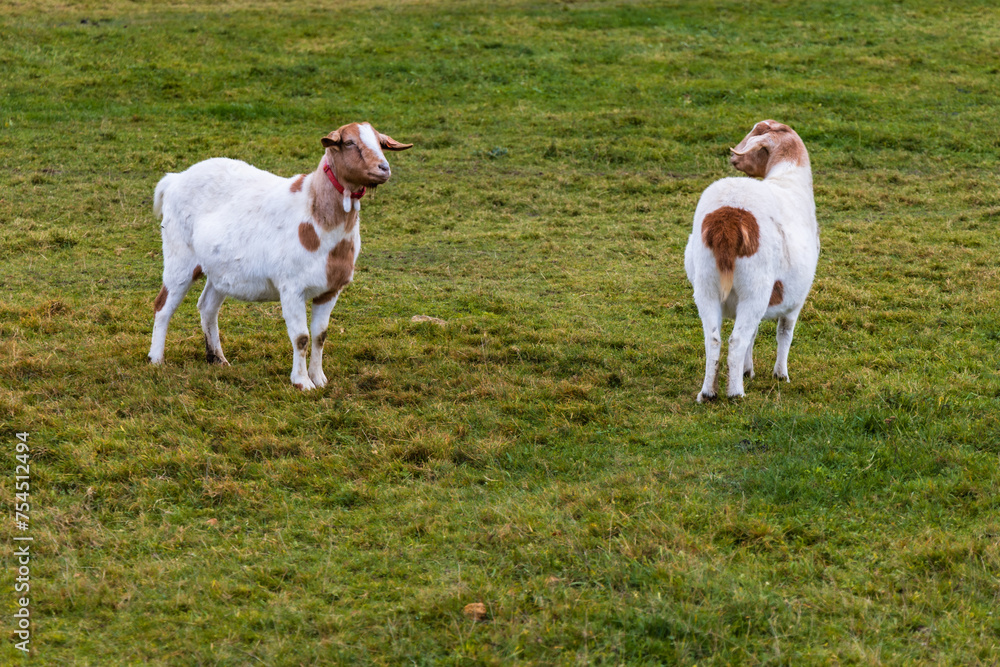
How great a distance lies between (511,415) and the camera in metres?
7.61

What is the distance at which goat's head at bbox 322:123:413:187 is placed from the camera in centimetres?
781

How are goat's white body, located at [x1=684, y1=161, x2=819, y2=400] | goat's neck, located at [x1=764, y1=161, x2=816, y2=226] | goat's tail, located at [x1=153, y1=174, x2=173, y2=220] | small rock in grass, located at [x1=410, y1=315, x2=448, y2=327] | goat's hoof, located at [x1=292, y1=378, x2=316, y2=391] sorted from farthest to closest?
small rock in grass, located at [x1=410, y1=315, x2=448, y2=327] → goat's tail, located at [x1=153, y1=174, x2=173, y2=220] → goat's neck, located at [x1=764, y1=161, x2=816, y2=226] → goat's hoof, located at [x1=292, y1=378, x2=316, y2=391] → goat's white body, located at [x1=684, y1=161, x2=819, y2=400]

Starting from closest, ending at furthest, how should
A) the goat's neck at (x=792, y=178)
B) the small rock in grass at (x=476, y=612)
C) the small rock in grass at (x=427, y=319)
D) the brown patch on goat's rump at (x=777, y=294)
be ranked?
the small rock in grass at (x=476, y=612)
the brown patch on goat's rump at (x=777, y=294)
the goat's neck at (x=792, y=178)
the small rock in grass at (x=427, y=319)

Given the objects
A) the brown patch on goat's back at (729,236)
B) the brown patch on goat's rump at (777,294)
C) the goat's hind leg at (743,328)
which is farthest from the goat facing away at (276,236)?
the brown patch on goat's rump at (777,294)

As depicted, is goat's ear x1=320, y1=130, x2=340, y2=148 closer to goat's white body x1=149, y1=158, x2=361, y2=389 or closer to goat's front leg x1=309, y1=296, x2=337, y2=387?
goat's white body x1=149, y1=158, x2=361, y2=389

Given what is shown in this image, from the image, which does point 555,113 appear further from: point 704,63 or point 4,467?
point 4,467

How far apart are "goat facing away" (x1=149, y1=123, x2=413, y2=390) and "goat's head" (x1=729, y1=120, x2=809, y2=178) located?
131 inches

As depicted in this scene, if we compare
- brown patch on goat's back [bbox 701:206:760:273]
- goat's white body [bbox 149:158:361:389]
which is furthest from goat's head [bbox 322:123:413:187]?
brown patch on goat's back [bbox 701:206:760:273]

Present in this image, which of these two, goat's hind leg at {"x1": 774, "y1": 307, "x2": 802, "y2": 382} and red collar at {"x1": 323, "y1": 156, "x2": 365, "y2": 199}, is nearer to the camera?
red collar at {"x1": 323, "y1": 156, "x2": 365, "y2": 199}

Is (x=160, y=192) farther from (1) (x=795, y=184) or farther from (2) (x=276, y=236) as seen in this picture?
(1) (x=795, y=184)

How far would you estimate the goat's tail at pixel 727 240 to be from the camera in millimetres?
7207

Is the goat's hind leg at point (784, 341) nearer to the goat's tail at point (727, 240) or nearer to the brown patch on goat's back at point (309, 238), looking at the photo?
the goat's tail at point (727, 240)

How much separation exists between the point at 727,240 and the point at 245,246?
408cm

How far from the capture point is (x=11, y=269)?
1203cm
